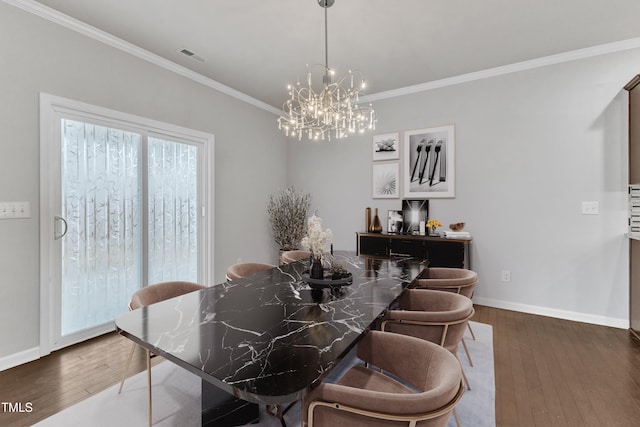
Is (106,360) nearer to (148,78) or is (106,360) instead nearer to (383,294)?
(383,294)

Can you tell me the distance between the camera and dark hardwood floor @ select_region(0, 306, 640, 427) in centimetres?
176

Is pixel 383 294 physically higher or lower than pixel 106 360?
higher

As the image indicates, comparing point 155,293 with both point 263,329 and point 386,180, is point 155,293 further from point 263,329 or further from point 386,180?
point 386,180

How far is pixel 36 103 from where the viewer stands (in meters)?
2.40

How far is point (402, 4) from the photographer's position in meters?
2.37

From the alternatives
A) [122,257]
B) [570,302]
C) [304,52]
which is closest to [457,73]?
[304,52]

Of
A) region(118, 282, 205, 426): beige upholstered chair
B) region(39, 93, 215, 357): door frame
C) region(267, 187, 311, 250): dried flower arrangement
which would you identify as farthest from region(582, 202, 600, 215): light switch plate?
region(39, 93, 215, 357): door frame

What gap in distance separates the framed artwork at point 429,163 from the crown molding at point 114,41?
2497mm

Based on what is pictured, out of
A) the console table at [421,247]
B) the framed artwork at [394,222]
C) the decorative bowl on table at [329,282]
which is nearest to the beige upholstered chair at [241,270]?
the decorative bowl on table at [329,282]

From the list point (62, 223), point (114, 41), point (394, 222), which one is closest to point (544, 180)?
point (394, 222)

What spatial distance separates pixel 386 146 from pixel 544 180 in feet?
6.23

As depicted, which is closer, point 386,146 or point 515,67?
point 515,67

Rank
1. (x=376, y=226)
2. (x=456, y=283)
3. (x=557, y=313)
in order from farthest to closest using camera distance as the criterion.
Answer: (x=376, y=226) < (x=557, y=313) < (x=456, y=283)

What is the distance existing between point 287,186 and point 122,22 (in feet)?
10.2
